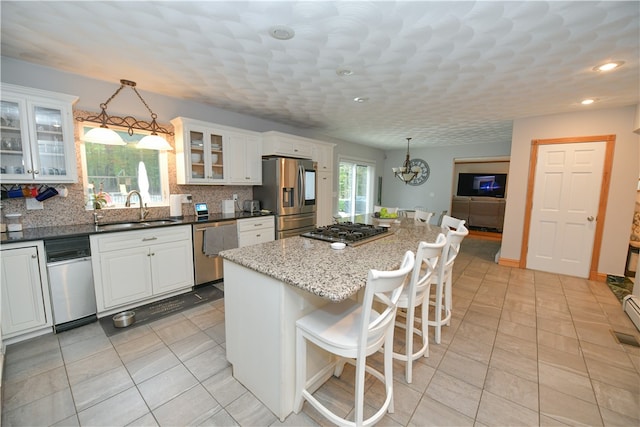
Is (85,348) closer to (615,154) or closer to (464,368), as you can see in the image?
(464,368)

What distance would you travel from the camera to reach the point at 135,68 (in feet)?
8.33

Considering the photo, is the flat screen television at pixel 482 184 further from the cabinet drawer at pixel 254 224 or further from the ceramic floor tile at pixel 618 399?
the ceramic floor tile at pixel 618 399

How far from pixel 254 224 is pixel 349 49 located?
255 centimetres

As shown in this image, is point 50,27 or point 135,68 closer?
point 50,27

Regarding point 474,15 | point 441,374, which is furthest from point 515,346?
point 474,15

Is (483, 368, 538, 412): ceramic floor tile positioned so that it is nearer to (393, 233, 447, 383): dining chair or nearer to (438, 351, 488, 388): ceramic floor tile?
(438, 351, 488, 388): ceramic floor tile

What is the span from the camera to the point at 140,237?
8.88 feet

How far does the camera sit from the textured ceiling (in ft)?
5.50

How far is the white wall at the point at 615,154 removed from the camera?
3.57 meters

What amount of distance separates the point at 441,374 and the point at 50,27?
3865 mm

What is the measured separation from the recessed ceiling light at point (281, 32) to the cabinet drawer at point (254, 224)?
233 cm

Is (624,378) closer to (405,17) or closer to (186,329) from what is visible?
(405,17)

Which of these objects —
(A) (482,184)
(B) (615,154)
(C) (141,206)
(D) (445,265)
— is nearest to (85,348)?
(C) (141,206)

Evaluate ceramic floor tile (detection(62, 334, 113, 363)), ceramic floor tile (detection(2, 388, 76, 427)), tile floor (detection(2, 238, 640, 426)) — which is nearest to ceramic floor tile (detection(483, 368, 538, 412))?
tile floor (detection(2, 238, 640, 426))
